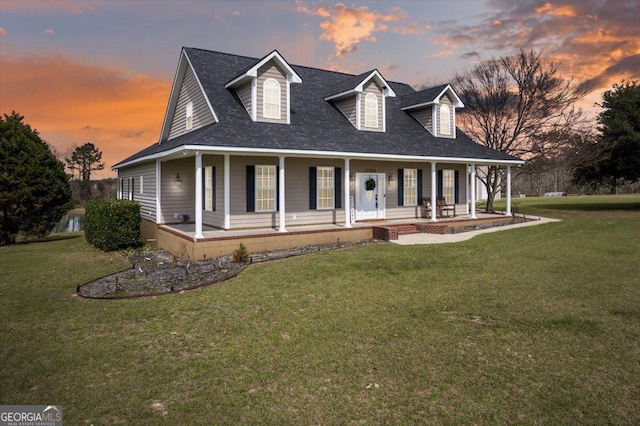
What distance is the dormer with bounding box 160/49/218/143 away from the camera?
16859mm

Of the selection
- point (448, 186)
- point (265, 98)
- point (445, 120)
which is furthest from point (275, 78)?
point (448, 186)

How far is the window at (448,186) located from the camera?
68.9 feet

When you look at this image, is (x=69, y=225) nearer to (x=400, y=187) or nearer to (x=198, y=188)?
(x=198, y=188)

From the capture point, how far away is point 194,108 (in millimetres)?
17844

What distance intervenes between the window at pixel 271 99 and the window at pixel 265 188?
7.57 ft

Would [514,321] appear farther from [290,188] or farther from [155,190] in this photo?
[155,190]

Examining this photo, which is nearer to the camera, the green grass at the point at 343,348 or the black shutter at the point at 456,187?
the green grass at the point at 343,348

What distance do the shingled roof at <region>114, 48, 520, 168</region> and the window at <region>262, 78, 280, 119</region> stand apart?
545mm

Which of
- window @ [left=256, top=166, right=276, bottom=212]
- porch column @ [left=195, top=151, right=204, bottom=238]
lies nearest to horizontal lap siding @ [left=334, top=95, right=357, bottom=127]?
window @ [left=256, top=166, right=276, bottom=212]

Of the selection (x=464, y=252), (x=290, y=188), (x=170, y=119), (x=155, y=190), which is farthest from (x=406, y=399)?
(x=170, y=119)

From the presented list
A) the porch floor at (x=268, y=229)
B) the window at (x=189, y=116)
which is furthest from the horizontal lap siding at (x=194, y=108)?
the porch floor at (x=268, y=229)

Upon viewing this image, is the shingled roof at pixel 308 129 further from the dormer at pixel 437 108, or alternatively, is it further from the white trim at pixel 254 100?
the dormer at pixel 437 108

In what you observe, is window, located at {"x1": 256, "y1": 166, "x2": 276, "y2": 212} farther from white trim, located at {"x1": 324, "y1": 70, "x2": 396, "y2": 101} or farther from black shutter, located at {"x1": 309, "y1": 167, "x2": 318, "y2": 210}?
white trim, located at {"x1": 324, "y1": 70, "x2": 396, "y2": 101}

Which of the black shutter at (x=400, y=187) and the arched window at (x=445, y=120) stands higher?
the arched window at (x=445, y=120)
